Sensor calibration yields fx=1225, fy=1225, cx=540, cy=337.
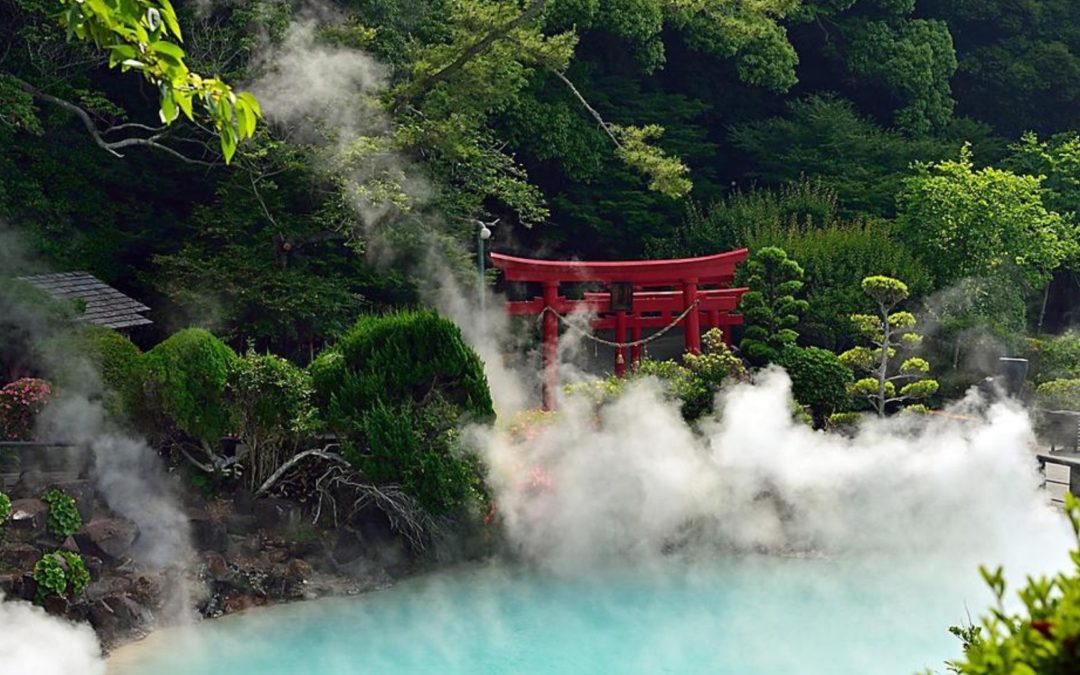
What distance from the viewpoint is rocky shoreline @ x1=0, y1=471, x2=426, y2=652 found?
33.8ft

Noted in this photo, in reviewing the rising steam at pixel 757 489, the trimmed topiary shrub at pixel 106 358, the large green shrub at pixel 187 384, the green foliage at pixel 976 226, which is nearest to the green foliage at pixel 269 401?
the large green shrub at pixel 187 384

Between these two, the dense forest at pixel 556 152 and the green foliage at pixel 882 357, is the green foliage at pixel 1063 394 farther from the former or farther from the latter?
the green foliage at pixel 882 357

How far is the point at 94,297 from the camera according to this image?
13.3m

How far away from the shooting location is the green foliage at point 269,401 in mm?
11656

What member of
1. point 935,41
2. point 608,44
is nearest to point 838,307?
point 608,44

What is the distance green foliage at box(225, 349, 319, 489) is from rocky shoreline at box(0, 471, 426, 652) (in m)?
0.75

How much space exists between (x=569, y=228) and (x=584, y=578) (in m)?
9.77

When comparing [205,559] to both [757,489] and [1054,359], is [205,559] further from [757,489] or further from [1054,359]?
[1054,359]

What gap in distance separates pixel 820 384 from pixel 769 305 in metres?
1.73

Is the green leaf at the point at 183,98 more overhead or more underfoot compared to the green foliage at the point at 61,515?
more overhead

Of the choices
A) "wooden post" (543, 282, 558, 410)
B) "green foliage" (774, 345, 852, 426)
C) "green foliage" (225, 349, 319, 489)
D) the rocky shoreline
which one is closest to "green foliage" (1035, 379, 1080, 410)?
"green foliage" (774, 345, 852, 426)

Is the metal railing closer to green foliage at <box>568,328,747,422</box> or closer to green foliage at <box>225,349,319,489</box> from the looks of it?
green foliage at <box>568,328,747,422</box>

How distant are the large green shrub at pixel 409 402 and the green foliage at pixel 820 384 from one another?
420 cm

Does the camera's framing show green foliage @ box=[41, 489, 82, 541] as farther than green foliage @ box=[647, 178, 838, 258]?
No
